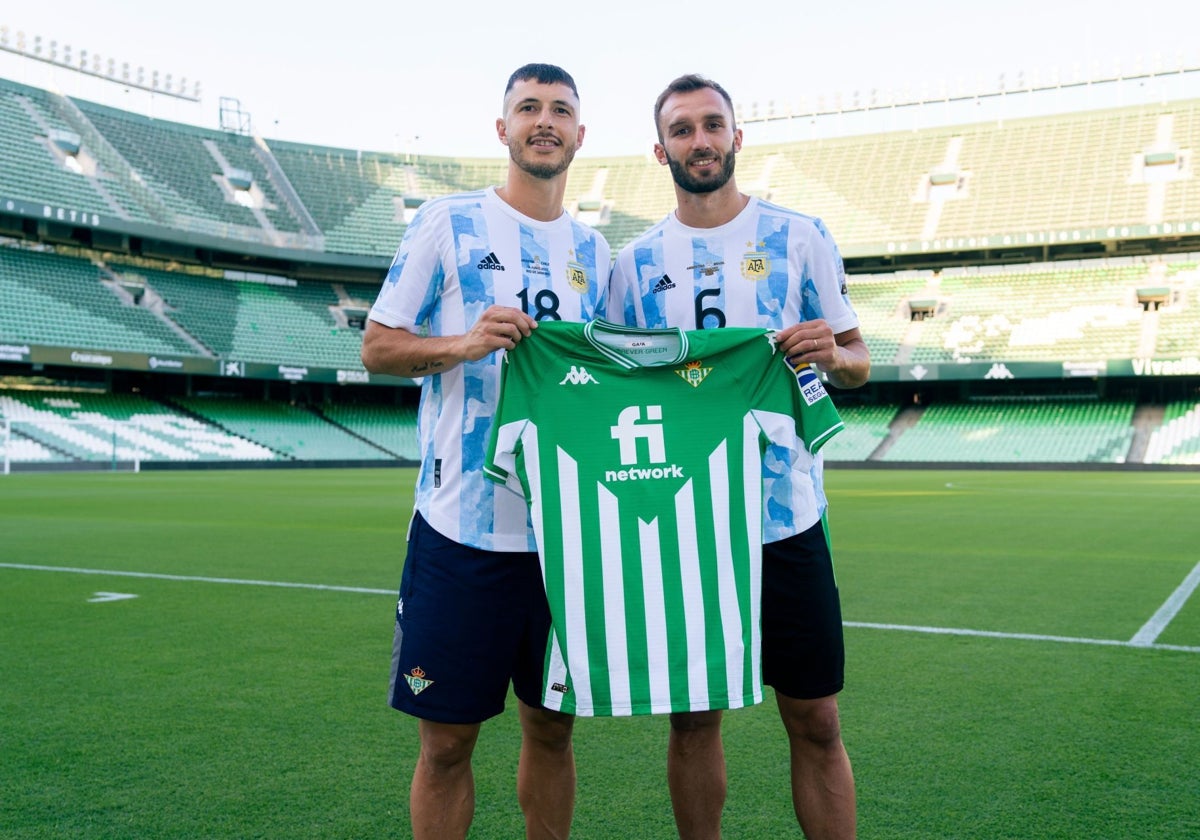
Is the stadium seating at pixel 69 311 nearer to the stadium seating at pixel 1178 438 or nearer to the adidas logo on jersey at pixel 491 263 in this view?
the stadium seating at pixel 1178 438

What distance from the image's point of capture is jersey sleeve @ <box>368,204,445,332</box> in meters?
2.67

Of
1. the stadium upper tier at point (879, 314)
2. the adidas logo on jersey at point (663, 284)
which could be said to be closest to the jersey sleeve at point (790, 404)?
the adidas logo on jersey at point (663, 284)

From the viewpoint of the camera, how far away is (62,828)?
2980 millimetres

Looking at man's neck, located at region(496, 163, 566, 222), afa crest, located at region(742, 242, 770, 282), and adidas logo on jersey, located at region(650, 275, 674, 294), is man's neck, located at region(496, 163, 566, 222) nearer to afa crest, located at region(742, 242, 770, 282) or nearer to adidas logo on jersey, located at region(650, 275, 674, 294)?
adidas logo on jersey, located at region(650, 275, 674, 294)

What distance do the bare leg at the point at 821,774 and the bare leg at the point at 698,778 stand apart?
21 centimetres

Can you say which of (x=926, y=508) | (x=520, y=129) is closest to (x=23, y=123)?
(x=926, y=508)

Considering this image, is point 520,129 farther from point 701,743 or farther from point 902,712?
point 902,712

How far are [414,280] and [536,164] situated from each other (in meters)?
0.47

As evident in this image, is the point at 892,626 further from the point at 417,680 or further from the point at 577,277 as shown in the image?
the point at 417,680

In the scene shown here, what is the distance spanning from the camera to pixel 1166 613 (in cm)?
640

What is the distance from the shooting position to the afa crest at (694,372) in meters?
2.70

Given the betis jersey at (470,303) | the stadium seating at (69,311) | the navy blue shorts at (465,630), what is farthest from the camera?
the stadium seating at (69,311)

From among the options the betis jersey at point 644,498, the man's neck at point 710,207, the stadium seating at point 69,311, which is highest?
the stadium seating at point 69,311

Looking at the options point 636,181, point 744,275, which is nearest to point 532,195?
point 744,275
